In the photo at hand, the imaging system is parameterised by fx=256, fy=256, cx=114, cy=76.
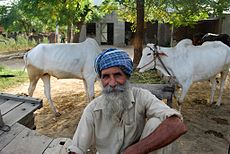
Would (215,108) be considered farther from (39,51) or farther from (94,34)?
(94,34)

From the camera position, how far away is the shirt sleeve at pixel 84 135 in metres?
1.75

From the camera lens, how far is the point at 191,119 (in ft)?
16.4

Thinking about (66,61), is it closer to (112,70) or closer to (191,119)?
(191,119)

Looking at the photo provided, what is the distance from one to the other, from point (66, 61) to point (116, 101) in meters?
3.40

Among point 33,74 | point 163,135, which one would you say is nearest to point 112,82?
point 163,135

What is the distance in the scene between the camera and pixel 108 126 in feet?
6.01

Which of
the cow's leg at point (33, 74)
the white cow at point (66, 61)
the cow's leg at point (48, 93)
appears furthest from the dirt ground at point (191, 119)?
the white cow at point (66, 61)

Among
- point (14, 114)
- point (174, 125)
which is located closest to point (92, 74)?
point (14, 114)

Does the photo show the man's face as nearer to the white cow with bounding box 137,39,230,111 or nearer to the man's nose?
the man's nose

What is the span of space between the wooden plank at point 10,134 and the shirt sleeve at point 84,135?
113cm

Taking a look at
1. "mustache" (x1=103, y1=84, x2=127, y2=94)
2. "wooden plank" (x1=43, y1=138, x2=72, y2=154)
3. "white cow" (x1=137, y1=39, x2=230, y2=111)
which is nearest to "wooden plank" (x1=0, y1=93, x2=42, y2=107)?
"wooden plank" (x1=43, y1=138, x2=72, y2=154)

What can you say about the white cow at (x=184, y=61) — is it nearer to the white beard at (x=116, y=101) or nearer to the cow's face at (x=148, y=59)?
the cow's face at (x=148, y=59)

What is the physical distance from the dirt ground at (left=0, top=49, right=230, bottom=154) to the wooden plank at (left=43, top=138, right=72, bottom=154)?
1229mm

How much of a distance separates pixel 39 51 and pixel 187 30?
14767 mm
